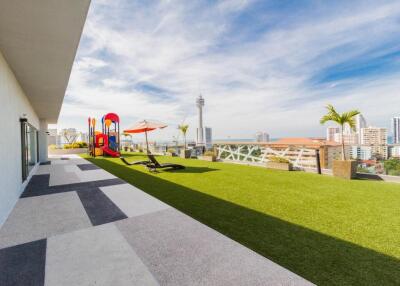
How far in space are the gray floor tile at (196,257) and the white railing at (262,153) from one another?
697cm

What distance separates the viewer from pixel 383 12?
6258 millimetres

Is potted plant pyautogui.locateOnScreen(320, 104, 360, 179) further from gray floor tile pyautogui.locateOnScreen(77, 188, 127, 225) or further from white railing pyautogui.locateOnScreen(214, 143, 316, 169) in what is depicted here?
gray floor tile pyautogui.locateOnScreen(77, 188, 127, 225)

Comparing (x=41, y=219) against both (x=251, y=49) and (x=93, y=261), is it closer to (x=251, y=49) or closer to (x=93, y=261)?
(x=93, y=261)

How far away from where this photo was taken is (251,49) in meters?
10.7

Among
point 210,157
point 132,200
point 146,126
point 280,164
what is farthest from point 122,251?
point 210,157

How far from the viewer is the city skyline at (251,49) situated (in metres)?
6.21

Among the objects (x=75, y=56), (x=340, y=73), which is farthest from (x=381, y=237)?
(x=340, y=73)

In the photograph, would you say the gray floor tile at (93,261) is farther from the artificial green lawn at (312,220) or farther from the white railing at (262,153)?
the white railing at (262,153)

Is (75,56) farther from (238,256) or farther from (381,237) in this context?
(381,237)

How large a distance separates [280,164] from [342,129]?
8.66 feet

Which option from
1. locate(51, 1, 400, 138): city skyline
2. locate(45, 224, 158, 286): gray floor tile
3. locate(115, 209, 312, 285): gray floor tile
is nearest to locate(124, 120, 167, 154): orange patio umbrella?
locate(51, 1, 400, 138): city skyline

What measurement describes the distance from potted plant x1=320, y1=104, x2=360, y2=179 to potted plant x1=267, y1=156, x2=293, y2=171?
1679 mm

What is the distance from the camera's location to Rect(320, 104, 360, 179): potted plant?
6.19 m

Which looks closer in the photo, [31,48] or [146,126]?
[31,48]
